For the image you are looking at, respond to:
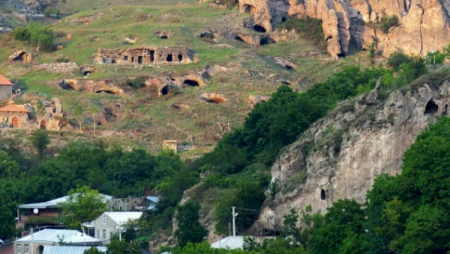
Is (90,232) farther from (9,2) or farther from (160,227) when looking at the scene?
(9,2)

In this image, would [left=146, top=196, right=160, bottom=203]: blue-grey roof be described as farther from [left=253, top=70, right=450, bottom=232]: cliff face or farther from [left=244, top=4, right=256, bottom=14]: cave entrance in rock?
[left=244, top=4, right=256, bottom=14]: cave entrance in rock

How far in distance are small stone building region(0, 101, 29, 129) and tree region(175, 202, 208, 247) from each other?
49279 millimetres

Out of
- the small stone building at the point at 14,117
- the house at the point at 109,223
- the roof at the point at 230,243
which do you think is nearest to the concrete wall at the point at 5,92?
the small stone building at the point at 14,117

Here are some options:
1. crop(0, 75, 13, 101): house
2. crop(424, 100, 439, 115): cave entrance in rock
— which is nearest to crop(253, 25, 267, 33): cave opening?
crop(0, 75, 13, 101): house

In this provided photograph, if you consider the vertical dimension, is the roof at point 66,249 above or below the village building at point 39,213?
below

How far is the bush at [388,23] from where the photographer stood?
136 metres

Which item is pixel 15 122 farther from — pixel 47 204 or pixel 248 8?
pixel 47 204

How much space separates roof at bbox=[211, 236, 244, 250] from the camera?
7647 centimetres

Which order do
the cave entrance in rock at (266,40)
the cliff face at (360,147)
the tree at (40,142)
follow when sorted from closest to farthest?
the cliff face at (360,147) → the tree at (40,142) → the cave entrance in rock at (266,40)

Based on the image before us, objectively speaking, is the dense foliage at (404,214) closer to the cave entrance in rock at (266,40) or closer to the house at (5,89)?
the house at (5,89)

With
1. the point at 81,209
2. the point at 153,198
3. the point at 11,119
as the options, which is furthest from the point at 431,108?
the point at 11,119

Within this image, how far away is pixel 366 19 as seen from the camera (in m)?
140

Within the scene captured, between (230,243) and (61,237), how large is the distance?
15.1m

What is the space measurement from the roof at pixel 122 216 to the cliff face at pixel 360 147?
1718cm
